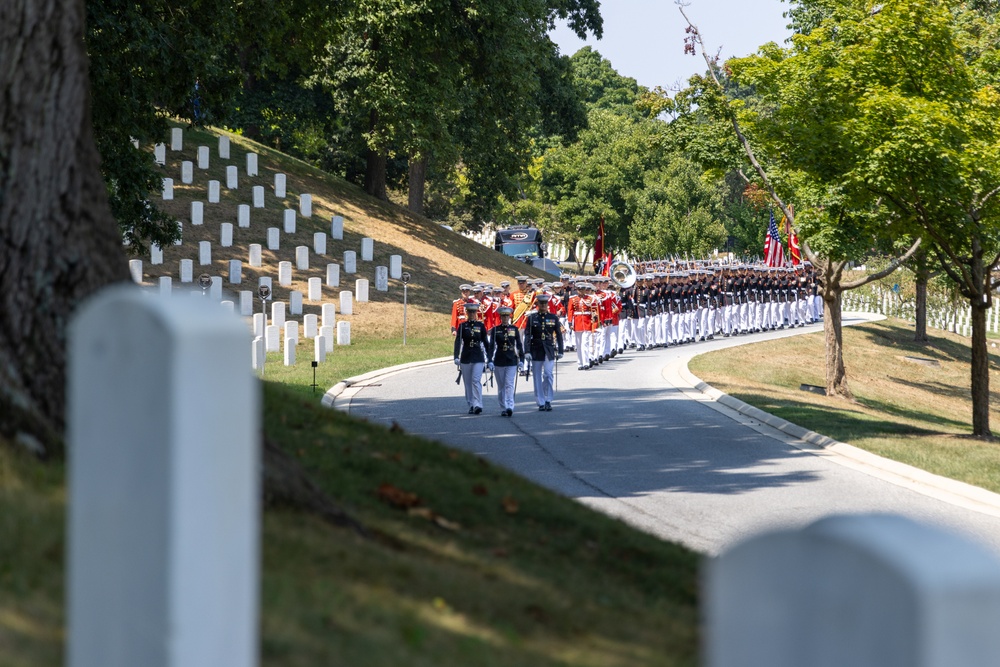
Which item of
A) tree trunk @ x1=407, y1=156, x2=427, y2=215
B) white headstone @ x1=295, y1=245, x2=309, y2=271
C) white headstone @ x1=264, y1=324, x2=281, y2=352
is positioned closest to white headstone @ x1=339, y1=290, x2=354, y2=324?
white headstone @ x1=295, y1=245, x2=309, y2=271

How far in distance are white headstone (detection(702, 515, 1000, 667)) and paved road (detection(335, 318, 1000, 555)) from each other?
623 cm

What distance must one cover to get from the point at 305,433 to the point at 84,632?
6415mm

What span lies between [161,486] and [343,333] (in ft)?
87.1

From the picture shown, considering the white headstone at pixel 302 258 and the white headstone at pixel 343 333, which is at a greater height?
the white headstone at pixel 302 258

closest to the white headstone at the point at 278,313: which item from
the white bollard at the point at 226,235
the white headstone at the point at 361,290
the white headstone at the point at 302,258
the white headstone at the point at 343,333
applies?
the white headstone at the point at 343,333

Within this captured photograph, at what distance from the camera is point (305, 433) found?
8.99 meters

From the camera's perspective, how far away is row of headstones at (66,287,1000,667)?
77.9 inches

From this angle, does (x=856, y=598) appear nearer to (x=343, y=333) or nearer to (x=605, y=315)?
(x=605, y=315)

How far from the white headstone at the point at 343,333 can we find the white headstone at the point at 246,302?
2.30 m

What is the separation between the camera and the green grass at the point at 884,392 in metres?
15.6

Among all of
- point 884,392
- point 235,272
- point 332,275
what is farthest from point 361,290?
point 884,392

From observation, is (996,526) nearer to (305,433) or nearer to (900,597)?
(305,433)

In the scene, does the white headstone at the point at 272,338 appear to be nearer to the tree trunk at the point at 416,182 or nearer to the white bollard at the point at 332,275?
the white bollard at the point at 332,275

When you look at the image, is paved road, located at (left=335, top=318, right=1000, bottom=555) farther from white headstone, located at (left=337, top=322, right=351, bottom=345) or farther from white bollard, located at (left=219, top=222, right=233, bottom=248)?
white bollard, located at (left=219, top=222, right=233, bottom=248)
